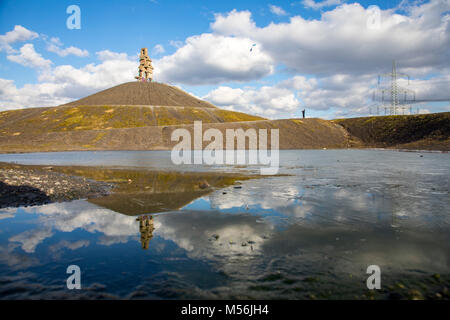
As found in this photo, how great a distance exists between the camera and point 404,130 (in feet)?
340

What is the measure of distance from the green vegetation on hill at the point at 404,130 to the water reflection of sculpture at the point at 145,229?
290 ft

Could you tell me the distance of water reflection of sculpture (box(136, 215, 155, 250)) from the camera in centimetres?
1035

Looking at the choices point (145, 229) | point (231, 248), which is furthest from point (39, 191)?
point (231, 248)

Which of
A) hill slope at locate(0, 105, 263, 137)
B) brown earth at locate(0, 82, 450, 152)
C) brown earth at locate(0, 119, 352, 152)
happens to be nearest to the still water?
brown earth at locate(0, 82, 450, 152)

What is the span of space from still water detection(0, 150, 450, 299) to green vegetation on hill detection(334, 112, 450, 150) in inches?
3229

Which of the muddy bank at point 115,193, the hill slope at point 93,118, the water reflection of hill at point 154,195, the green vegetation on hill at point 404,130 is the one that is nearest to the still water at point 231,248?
the water reflection of hill at point 154,195

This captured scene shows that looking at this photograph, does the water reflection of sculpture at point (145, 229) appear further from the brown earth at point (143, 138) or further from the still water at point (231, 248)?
the brown earth at point (143, 138)

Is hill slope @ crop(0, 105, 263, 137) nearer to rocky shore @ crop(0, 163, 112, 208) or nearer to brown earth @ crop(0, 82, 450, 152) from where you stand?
brown earth @ crop(0, 82, 450, 152)

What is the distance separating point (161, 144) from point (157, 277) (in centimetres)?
9036

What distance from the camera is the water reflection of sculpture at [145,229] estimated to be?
10.3 m

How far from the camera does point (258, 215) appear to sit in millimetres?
13945
